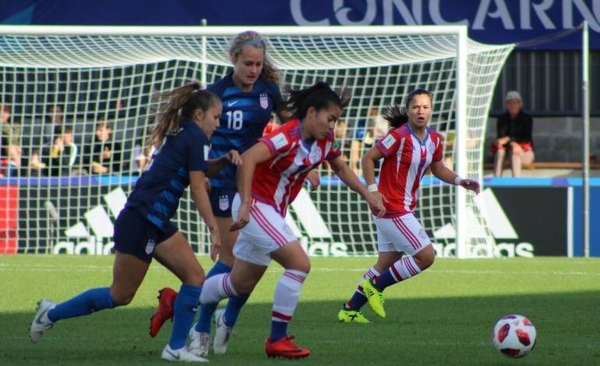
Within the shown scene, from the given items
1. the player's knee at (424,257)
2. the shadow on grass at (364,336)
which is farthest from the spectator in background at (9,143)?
the player's knee at (424,257)

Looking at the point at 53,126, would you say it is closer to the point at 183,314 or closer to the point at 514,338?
the point at 183,314

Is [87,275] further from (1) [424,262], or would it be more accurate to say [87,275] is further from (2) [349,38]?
(2) [349,38]

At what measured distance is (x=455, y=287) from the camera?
12648 millimetres

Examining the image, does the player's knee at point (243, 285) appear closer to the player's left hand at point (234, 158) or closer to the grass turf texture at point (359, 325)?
the grass turf texture at point (359, 325)

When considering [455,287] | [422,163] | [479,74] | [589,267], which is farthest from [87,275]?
[479,74]

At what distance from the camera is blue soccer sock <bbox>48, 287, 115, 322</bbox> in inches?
292

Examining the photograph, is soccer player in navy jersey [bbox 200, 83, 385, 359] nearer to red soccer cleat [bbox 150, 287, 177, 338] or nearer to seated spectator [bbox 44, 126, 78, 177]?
red soccer cleat [bbox 150, 287, 177, 338]

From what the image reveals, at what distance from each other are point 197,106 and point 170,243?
2.59 feet

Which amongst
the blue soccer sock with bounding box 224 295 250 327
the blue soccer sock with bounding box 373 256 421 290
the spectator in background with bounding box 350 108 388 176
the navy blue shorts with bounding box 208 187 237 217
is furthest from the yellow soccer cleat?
the spectator in background with bounding box 350 108 388 176

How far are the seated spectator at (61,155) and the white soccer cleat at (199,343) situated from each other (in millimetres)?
10713

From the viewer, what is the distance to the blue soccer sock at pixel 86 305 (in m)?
7.41

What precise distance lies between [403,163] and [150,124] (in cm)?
737

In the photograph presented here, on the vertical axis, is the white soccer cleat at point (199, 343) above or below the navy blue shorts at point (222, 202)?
below

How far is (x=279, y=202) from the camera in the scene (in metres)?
7.61
